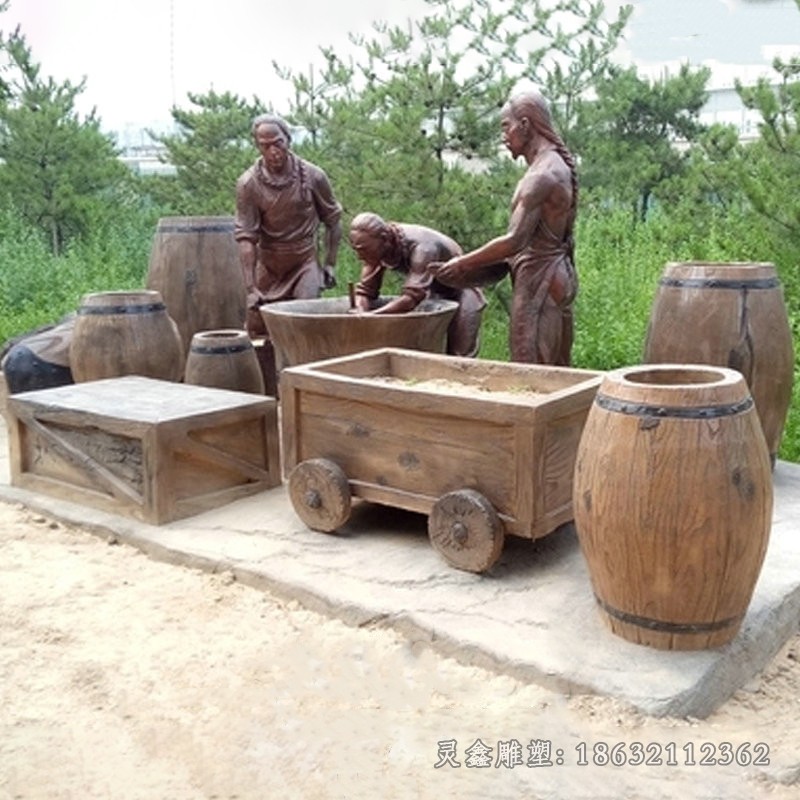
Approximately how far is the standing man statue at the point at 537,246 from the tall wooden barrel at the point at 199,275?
221cm

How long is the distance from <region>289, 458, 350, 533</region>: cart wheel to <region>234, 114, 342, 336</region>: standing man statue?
85.7 inches

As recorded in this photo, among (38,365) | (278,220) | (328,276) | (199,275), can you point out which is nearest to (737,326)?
(328,276)

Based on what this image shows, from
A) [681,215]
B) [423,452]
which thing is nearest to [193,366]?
[423,452]

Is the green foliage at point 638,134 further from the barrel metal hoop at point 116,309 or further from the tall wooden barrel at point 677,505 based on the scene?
the tall wooden barrel at point 677,505

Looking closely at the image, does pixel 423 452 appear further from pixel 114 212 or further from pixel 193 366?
pixel 114 212

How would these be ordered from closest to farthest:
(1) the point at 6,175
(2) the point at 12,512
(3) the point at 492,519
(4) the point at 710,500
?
(4) the point at 710,500 < (3) the point at 492,519 < (2) the point at 12,512 < (1) the point at 6,175

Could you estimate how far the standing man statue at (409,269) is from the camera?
4.82 metres

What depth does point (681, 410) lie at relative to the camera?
109 inches

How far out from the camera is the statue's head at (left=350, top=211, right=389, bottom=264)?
16.0ft

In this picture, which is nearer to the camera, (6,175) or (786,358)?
(786,358)

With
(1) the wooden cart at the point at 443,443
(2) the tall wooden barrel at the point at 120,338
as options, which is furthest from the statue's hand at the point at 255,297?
(1) the wooden cart at the point at 443,443

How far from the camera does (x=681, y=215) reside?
29.1 feet

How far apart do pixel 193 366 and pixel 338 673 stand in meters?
2.48

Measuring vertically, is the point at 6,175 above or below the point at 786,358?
above
